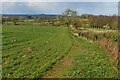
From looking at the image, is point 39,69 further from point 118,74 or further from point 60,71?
point 118,74

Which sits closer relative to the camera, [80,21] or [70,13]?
[80,21]

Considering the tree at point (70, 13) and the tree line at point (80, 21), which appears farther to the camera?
the tree at point (70, 13)

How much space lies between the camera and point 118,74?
13234 millimetres

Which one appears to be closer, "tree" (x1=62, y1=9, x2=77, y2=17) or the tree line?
the tree line

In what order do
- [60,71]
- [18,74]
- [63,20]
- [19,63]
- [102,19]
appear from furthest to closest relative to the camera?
[63,20] < [102,19] < [19,63] < [60,71] < [18,74]

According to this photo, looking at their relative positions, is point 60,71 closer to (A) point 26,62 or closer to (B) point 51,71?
(B) point 51,71

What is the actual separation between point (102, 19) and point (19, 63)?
70248mm

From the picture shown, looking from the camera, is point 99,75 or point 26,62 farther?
point 26,62

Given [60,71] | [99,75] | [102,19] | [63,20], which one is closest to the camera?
[99,75]

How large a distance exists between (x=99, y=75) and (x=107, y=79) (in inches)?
32.6

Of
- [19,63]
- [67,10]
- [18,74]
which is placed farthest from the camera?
[67,10]

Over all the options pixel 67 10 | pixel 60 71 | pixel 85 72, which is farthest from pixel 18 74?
pixel 67 10

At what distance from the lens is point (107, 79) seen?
12.2 metres

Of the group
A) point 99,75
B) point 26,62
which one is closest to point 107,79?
point 99,75
